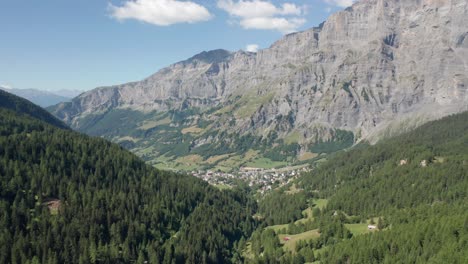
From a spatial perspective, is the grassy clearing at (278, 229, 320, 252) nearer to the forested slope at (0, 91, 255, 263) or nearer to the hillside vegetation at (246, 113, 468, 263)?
the hillside vegetation at (246, 113, 468, 263)

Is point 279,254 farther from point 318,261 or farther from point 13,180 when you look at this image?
point 13,180

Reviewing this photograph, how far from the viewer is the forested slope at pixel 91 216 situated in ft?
410

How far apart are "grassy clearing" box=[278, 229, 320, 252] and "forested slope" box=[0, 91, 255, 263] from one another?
20.9 metres

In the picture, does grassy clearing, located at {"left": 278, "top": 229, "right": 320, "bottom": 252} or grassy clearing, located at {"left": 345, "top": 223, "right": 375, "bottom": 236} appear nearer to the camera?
A: grassy clearing, located at {"left": 278, "top": 229, "right": 320, "bottom": 252}

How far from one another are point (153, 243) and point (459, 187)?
137538 millimetres

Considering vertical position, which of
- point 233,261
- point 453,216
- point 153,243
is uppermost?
point 453,216

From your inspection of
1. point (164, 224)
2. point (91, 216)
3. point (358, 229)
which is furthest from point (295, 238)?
→ point (91, 216)

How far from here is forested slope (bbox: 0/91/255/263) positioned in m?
125

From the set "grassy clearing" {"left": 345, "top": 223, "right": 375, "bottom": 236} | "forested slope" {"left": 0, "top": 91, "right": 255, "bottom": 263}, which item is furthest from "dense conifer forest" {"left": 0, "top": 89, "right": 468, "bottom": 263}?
"grassy clearing" {"left": 345, "top": 223, "right": 375, "bottom": 236}

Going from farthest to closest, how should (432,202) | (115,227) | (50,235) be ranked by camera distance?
1. (432,202)
2. (115,227)
3. (50,235)

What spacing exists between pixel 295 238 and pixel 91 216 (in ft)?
265

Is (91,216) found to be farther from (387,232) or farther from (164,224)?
(387,232)

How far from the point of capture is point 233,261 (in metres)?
158

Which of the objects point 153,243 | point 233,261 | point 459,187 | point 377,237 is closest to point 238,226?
point 233,261
